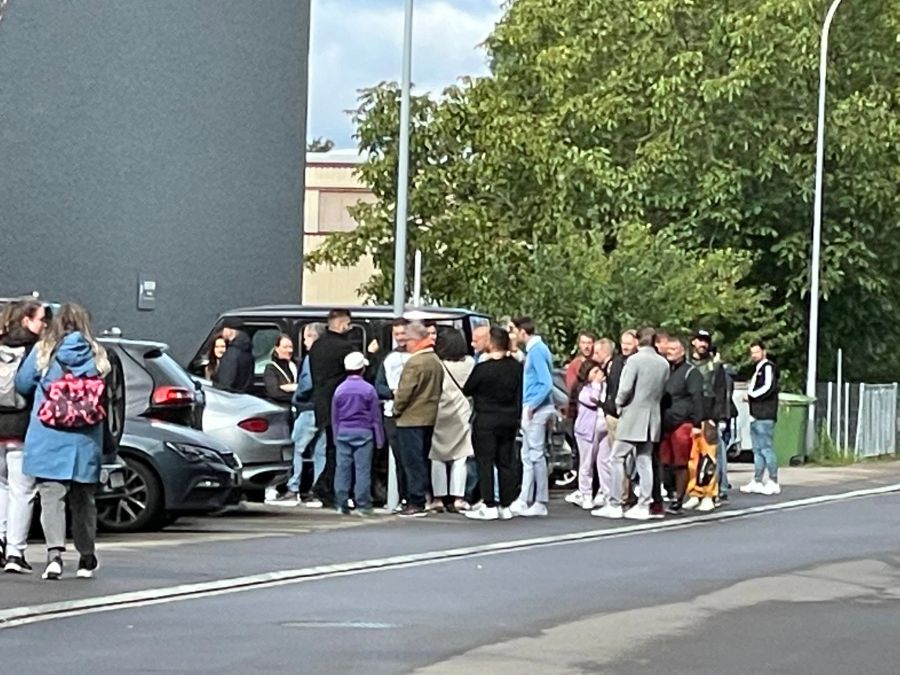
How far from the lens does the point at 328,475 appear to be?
70.3 feet

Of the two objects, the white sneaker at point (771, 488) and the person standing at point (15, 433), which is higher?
the person standing at point (15, 433)

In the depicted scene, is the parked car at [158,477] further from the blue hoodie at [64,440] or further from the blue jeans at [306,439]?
the blue hoodie at [64,440]

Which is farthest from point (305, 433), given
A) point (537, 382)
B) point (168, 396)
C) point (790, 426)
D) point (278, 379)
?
point (790, 426)

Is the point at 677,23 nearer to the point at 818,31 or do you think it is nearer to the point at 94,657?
the point at 818,31

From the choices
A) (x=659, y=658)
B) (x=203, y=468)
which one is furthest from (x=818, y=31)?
(x=659, y=658)

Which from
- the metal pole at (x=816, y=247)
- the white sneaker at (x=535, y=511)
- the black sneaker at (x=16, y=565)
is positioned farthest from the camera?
the metal pole at (x=816, y=247)

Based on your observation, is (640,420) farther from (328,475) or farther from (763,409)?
(763,409)

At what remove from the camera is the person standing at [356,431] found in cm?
2045

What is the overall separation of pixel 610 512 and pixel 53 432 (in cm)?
883

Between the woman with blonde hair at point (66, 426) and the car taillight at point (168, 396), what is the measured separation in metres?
4.38

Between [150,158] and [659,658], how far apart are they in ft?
67.1

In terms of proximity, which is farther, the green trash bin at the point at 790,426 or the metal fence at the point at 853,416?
the metal fence at the point at 853,416

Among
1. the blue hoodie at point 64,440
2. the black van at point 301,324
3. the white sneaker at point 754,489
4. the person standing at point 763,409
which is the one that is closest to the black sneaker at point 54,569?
the blue hoodie at point 64,440

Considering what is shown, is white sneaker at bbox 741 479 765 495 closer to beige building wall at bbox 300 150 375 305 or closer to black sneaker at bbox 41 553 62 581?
black sneaker at bbox 41 553 62 581
